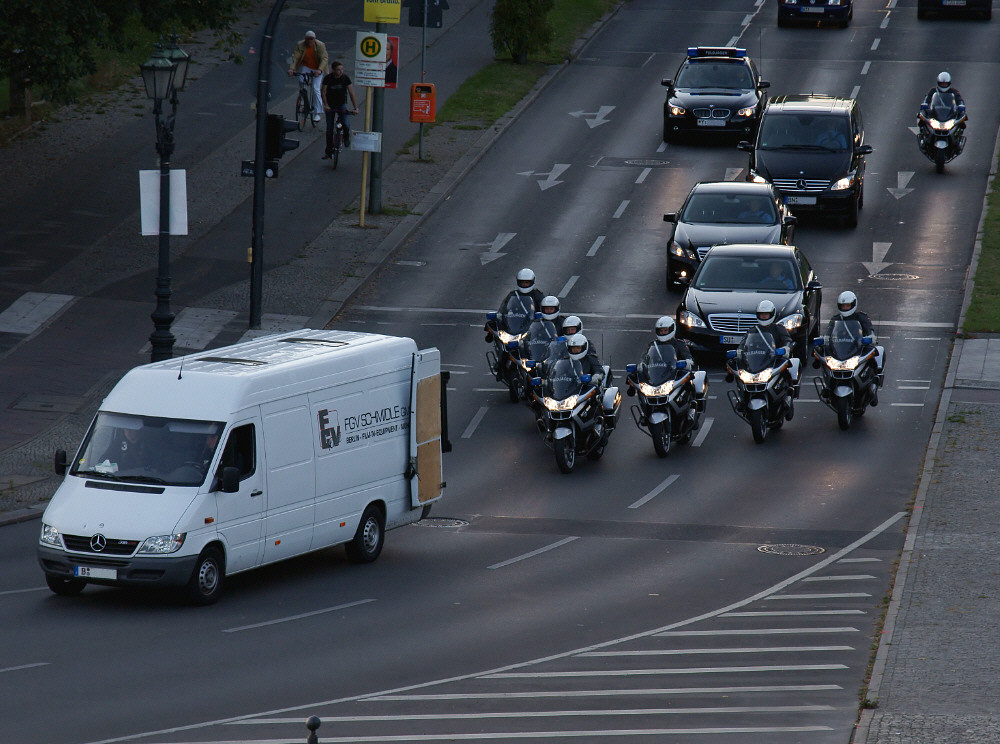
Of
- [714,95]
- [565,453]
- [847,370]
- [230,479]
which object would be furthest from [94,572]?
[714,95]

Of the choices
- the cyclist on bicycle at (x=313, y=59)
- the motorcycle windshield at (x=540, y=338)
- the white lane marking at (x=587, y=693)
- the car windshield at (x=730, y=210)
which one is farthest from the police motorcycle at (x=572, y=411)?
the cyclist on bicycle at (x=313, y=59)

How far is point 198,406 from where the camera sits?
54.3ft

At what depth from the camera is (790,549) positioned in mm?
18984

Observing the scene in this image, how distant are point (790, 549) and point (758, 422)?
462 cm

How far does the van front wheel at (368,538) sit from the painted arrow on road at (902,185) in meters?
22.0

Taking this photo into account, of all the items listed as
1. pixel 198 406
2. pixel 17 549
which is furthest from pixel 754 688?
pixel 17 549

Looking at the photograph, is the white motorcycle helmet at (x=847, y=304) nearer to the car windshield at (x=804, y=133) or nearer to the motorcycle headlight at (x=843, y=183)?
the motorcycle headlight at (x=843, y=183)

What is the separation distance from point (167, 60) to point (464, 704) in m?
12.3

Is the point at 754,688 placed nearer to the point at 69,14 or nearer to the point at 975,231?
the point at 69,14

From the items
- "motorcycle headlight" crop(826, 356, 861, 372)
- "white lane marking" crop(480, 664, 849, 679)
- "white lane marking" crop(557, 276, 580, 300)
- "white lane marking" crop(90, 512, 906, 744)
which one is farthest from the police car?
"white lane marking" crop(480, 664, 849, 679)

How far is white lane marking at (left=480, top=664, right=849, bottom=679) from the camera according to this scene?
13.8 meters

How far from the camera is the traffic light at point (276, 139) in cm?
2595

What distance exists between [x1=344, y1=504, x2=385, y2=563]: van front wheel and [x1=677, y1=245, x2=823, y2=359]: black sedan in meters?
9.76

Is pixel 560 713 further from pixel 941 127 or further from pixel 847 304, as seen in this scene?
pixel 941 127
